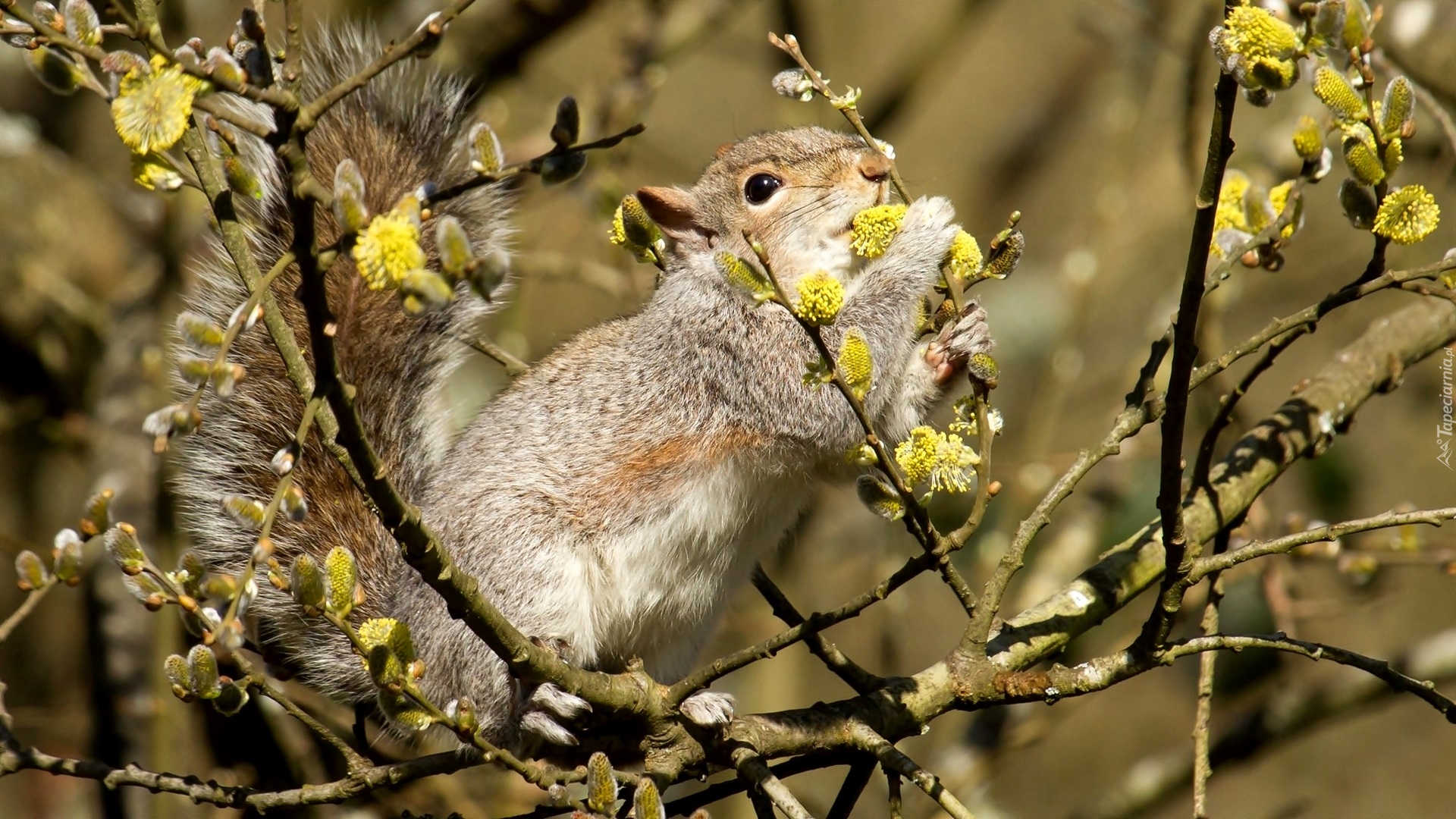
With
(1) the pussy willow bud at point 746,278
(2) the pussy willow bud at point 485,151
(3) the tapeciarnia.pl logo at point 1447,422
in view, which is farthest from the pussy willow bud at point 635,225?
(3) the tapeciarnia.pl logo at point 1447,422

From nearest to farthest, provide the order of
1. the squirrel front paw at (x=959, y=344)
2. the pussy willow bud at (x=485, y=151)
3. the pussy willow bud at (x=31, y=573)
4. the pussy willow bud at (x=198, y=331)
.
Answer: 1. the pussy willow bud at (x=198, y=331)
2. the pussy willow bud at (x=485, y=151)
3. the pussy willow bud at (x=31, y=573)
4. the squirrel front paw at (x=959, y=344)

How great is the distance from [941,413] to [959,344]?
42 centimetres

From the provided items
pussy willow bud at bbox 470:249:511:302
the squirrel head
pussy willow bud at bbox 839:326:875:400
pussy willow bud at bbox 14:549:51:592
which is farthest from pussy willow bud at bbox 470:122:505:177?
the squirrel head

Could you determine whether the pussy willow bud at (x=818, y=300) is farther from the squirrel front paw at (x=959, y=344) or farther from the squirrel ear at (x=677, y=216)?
the squirrel ear at (x=677, y=216)

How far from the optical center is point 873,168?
239cm

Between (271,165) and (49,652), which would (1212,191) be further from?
(49,652)

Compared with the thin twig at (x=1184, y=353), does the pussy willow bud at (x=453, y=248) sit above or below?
below

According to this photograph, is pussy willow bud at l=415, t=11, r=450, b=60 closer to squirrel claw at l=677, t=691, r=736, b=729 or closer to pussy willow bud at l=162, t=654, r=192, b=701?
pussy willow bud at l=162, t=654, r=192, b=701

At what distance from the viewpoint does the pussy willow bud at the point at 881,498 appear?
1.46m

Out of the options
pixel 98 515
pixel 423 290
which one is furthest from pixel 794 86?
pixel 98 515

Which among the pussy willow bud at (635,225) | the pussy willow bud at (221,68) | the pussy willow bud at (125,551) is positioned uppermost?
the pussy willow bud at (635,225)

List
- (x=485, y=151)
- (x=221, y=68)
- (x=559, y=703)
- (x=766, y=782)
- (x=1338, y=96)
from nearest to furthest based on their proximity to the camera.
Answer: (x=221, y=68)
(x=485, y=151)
(x=1338, y=96)
(x=766, y=782)
(x=559, y=703)

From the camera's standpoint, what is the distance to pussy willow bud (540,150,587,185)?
1.16m

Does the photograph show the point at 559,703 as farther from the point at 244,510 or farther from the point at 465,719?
the point at 244,510
